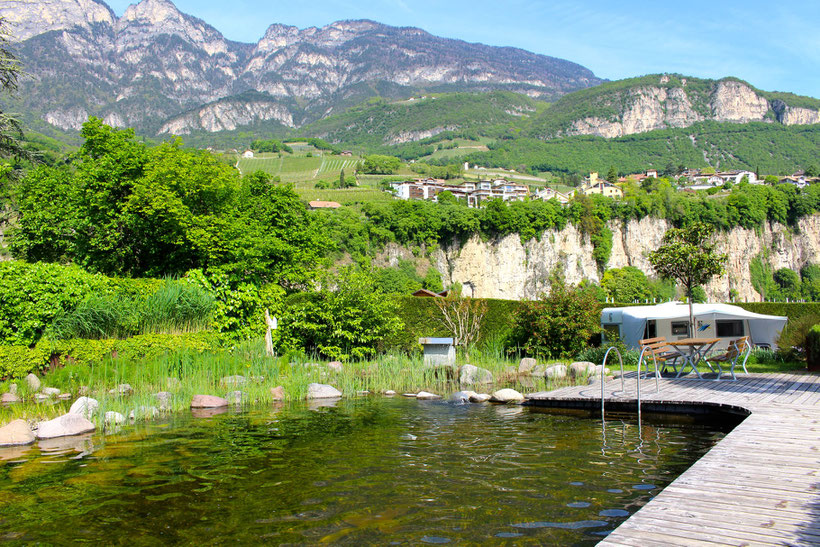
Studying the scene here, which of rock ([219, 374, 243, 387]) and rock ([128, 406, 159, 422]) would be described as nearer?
rock ([128, 406, 159, 422])

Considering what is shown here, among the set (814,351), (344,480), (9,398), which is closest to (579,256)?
(814,351)

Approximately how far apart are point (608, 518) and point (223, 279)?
1340 cm

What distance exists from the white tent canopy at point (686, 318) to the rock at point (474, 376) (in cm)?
695

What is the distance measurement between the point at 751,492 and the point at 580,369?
32.3 feet

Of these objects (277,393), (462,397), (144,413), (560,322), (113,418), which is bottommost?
(462,397)

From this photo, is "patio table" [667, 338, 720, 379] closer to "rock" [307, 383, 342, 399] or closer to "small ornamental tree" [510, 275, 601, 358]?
"small ornamental tree" [510, 275, 601, 358]

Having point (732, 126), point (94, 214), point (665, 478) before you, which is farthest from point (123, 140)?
point (732, 126)

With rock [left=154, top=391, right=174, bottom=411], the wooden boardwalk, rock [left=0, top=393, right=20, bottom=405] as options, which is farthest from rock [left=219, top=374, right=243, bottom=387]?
the wooden boardwalk

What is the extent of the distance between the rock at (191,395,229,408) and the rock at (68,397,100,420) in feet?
6.03

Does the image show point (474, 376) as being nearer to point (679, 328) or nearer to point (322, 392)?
point (322, 392)

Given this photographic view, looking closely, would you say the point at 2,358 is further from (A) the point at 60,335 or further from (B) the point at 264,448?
(B) the point at 264,448

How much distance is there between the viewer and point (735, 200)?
251 feet

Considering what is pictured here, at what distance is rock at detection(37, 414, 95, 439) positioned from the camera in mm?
7863

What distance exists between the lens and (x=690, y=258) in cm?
1692
